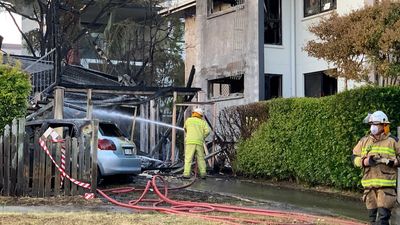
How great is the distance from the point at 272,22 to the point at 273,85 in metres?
2.32

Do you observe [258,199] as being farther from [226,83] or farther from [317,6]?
[226,83]

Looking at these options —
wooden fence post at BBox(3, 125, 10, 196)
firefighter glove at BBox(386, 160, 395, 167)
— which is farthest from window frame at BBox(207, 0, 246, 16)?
firefighter glove at BBox(386, 160, 395, 167)

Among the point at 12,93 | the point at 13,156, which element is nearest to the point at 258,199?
the point at 13,156

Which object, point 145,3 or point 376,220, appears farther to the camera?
point 145,3

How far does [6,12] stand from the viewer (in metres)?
30.5

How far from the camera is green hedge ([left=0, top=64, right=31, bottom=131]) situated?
11.3 meters

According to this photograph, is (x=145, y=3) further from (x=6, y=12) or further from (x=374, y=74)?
(x=374, y=74)

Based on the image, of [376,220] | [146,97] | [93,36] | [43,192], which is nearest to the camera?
[376,220]

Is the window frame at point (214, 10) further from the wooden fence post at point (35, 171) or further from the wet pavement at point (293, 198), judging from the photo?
the wooden fence post at point (35, 171)

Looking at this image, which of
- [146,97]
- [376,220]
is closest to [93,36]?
[146,97]

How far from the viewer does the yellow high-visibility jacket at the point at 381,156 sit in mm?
7953

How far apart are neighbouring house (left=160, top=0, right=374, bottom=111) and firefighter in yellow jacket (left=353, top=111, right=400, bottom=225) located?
1270 cm

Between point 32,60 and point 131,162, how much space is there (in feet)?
30.9

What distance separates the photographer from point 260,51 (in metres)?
22.0
